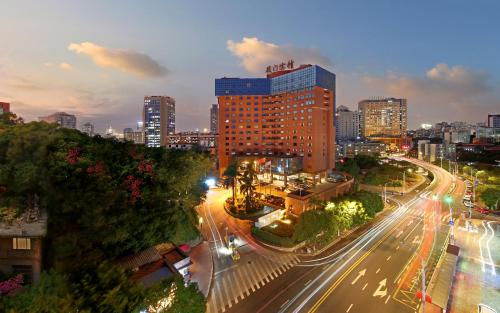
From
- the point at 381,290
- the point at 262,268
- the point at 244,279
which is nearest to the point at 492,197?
the point at 381,290

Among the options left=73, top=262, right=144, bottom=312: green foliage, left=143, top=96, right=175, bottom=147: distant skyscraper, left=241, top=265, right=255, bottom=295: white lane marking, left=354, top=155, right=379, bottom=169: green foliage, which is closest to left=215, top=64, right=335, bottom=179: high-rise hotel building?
left=354, top=155, right=379, bottom=169: green foliage

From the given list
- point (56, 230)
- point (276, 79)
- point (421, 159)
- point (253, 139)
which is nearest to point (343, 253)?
point (56, 230)

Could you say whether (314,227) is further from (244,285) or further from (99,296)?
(99,296)

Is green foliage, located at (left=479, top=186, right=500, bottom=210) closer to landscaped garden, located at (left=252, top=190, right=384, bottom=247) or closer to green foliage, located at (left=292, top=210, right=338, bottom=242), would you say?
landscaped garden, located at (left=252, top=190, right=384, bottom=247)

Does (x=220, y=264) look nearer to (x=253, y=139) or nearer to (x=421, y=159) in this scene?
(x=253, y=139)

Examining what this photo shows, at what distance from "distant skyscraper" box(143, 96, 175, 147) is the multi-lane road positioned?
156525 millimetres

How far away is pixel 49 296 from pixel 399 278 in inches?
1180

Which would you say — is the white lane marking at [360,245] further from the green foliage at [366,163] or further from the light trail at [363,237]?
the green foliage at [366,163]

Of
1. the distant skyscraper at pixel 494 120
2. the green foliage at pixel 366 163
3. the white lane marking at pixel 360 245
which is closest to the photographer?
the white lane marking at pixel 360 245

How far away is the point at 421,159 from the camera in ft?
395

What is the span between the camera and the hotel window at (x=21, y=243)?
17.2 metres

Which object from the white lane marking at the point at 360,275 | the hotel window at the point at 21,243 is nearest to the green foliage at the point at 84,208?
the hotel window at the point at 21,243

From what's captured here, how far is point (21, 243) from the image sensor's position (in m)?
17.3

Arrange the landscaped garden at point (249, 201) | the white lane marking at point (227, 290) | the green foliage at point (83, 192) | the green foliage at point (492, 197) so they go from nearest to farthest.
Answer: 1. the green foliage at point (83, 192)
2. the white lane marking at point (227, 290)
3. the green foliage at point (492, 197)
4. the landscaped garden at point (249, 201)
